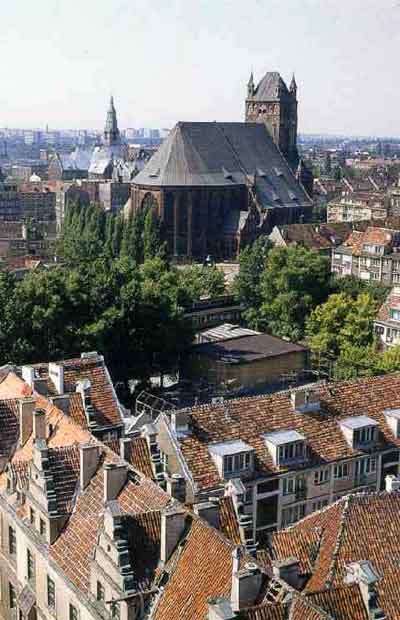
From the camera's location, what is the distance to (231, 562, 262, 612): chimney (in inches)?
1073

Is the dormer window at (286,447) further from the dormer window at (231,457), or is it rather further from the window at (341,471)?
the window at (341,471)

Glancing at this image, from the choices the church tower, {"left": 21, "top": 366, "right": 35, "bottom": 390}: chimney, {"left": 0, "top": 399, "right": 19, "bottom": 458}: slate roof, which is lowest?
{"left": 0, "top": 399, "right": 19, "bottom": 458}: slate roof

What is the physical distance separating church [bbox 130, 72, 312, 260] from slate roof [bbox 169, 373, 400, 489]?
3847 inches

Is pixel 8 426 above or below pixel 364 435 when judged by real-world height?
above

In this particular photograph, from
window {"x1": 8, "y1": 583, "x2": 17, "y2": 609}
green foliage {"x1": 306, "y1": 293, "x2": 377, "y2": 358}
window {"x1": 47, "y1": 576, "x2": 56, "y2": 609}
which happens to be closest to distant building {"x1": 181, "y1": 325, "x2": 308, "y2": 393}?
green foliage {"x1": 306, "y1": 293, "x2": 377, "y2": 358}

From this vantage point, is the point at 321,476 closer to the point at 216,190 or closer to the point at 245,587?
the point at 245,587

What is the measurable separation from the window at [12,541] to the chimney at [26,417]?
510cm

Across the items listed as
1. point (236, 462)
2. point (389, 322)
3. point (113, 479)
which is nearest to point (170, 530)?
point (113, 479)

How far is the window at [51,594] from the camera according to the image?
120 ft

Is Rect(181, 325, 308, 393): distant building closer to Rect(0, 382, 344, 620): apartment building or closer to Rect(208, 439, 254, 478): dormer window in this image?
Rect(208, 439, 254, 478): dormer window

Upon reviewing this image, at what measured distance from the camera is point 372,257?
11575 centimetres

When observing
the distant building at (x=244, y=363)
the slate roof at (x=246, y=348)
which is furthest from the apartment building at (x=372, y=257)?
the distant building at (x=244, y=363)

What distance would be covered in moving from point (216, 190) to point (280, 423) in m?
104

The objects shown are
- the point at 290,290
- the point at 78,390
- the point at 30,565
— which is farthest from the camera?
the point at 290,290
